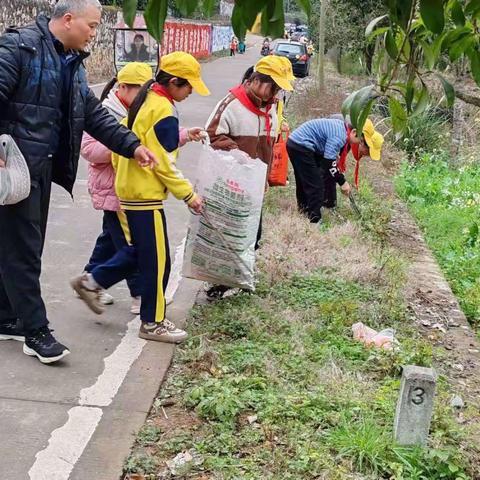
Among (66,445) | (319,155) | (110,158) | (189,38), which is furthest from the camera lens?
(189,38)

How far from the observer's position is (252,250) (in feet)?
16.0

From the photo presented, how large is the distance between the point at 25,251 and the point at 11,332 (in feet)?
2.21

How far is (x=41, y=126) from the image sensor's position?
3754 millimetres

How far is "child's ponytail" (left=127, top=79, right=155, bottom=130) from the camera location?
4.21 metres

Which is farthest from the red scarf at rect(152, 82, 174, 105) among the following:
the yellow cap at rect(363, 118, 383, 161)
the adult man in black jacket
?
the yellow cap at rect(363, 118, 383, 161)

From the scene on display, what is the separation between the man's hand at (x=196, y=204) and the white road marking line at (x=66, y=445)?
1.34 m

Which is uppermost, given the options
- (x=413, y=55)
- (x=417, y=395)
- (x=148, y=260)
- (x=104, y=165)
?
(x=413, y=55)

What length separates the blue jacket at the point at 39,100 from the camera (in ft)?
11.8

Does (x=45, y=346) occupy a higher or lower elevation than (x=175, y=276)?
higher

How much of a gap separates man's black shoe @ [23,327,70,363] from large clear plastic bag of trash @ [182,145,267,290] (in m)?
1.09

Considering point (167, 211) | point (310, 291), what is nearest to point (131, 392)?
point (310, 291)

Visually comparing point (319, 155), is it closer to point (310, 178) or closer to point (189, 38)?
point (310, 178)

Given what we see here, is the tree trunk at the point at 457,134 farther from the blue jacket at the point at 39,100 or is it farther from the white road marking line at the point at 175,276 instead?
the blue jacket at the point at 39,100

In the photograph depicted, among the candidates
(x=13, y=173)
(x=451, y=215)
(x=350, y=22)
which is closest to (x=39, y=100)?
(x=13, y=173)
